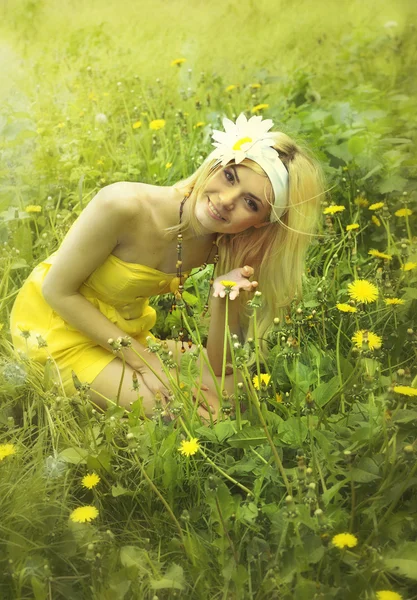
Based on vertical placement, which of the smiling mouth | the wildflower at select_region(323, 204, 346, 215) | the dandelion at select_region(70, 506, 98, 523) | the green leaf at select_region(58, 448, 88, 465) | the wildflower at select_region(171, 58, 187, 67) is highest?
the wildflower at select_region(171, 58, 187, 67)

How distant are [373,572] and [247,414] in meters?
0.29

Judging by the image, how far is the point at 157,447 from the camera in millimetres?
860

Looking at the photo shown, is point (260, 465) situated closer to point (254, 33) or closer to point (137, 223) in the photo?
point (137, 223)

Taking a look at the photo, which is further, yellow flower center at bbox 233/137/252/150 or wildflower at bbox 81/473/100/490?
yellow flower center at bbox 233/137/252/150

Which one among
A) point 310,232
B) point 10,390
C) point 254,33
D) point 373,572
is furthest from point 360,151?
point 373,572

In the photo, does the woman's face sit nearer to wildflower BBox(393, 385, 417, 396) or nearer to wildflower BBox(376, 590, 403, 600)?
wildflower BBox(393, 385, 417, 396)

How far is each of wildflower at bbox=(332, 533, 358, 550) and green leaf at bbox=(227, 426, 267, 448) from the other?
189mm

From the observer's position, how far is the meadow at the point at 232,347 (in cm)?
71

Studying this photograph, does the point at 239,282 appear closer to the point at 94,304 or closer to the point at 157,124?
the point at 94,304

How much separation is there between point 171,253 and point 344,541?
1.75 ft

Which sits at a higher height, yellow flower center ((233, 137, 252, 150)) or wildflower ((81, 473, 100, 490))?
yellow flower center ((233, 137, 252, 150))

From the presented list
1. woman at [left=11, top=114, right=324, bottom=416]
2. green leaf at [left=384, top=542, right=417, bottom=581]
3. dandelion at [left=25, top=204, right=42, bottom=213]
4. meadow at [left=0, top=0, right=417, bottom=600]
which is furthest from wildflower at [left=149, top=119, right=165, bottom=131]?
green leaf at [left=384, top=542, right=417, bottom=581]

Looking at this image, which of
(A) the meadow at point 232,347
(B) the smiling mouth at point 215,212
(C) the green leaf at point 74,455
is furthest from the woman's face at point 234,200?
(C) the green leaf at point 74,455

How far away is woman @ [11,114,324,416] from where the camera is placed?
3.14 feet
